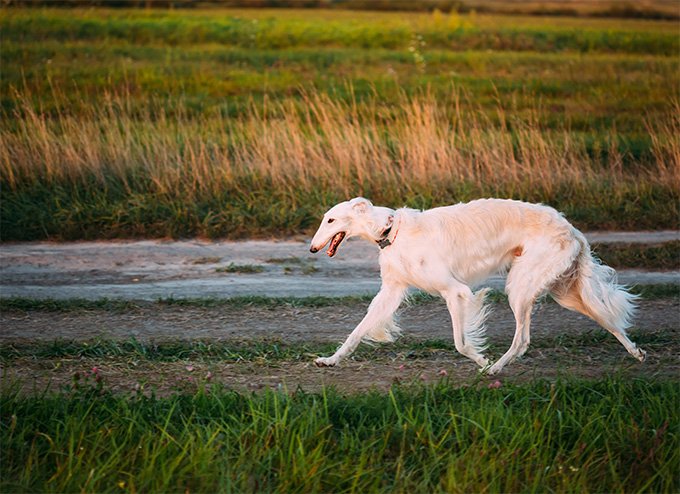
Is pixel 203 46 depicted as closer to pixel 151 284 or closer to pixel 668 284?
pixel 151 284

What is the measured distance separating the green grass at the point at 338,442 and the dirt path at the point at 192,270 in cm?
343

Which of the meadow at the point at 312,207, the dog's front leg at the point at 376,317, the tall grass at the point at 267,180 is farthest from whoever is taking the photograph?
the tall grass at the point at 267,180

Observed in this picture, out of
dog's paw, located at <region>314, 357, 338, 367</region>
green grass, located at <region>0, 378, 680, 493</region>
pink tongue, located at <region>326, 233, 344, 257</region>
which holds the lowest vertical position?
dog's paw, located at <region>314, 357, 338, 367</region>

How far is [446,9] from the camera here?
3378 cm

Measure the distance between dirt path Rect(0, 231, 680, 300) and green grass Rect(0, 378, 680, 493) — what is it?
343cm

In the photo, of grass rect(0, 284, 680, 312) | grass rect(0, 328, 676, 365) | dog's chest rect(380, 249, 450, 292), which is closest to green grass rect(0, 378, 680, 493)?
dog's chest rect(380, 249, 450, 292)

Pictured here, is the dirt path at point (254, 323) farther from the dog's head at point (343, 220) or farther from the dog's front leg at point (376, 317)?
the dog's head at point (343, 220)

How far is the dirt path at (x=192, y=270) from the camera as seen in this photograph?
8727 mm

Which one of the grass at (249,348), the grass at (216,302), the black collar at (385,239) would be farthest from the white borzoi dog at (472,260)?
the grass at (216,302)

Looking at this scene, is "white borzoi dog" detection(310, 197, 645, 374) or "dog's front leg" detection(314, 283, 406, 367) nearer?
"white borzoi dog" detection(310, 197, 645, 374)

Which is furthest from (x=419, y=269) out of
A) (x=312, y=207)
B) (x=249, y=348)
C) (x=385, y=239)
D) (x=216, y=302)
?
(x=312, y=207)

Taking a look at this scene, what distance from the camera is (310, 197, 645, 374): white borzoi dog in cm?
598

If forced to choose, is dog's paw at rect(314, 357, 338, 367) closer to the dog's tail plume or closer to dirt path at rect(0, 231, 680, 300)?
the dog's tail plume

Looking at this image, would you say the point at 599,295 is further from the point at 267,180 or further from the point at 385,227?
the point at 267,180
